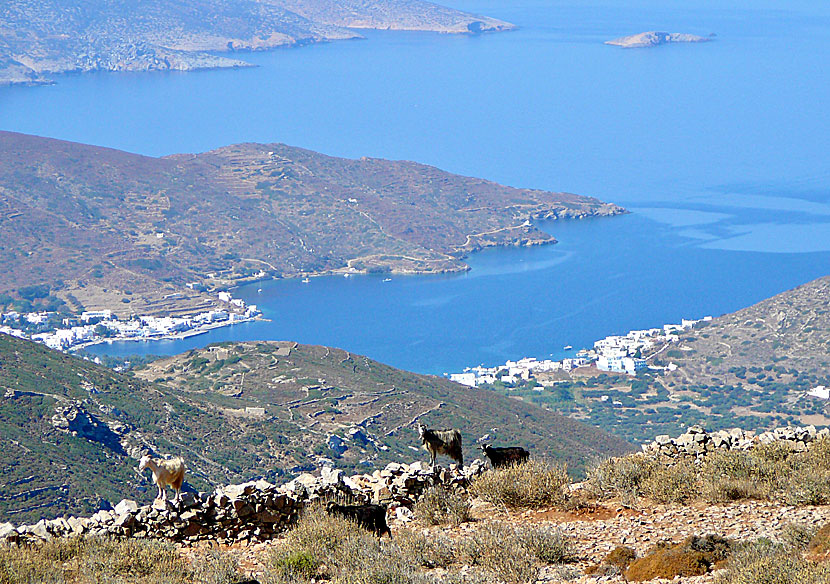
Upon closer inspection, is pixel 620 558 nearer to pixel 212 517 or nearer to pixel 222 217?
pixel 212 517

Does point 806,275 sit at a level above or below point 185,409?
below

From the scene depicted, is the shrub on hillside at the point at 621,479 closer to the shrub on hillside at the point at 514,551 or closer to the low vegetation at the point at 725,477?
the low vegetation at the point at 725,477

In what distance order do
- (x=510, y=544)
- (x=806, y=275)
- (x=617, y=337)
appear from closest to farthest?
(x=510, y=544), (x=617, y=337), (x=806, y=275)

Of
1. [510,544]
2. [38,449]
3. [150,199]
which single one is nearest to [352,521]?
[510,544]

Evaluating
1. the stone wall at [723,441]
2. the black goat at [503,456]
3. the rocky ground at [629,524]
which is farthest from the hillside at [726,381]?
the rocky ground at [629,524]

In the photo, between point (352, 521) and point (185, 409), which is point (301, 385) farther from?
point (352, 521)

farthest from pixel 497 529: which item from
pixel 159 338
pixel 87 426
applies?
pixel 159 338

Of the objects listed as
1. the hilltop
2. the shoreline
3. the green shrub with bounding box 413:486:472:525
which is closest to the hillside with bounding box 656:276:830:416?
the shoreline
